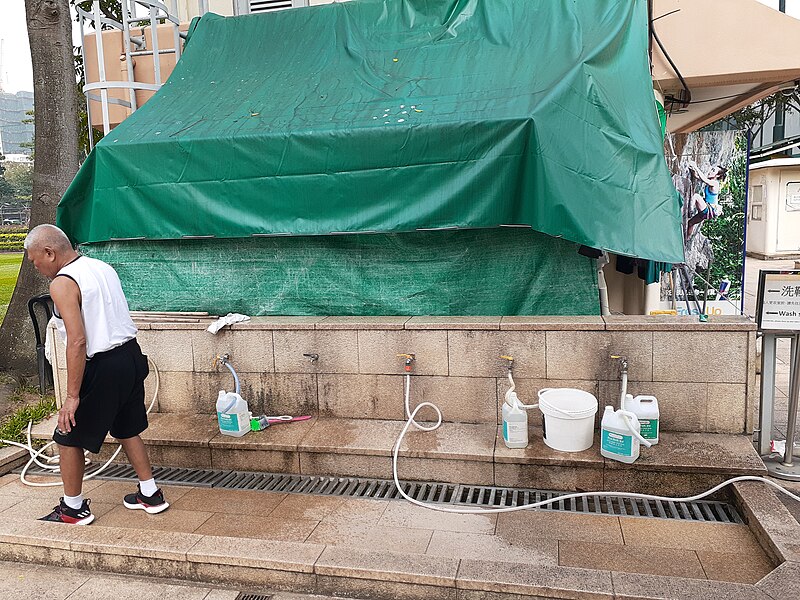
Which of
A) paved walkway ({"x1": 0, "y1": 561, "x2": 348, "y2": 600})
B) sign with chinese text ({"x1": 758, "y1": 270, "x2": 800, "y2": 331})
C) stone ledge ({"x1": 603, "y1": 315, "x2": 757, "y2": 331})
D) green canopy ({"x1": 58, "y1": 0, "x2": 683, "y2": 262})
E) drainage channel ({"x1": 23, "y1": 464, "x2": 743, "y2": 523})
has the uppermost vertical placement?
green canopy ({"x1": 58, "y1": 0, "x2": 683, "y2": 262})

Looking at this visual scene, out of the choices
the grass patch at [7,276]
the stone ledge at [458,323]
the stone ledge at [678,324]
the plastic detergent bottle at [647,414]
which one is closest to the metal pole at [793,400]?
the stone ledge at [678,324]

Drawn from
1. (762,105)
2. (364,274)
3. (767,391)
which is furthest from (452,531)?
(762,105)

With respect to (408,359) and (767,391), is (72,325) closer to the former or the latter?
(408,359)

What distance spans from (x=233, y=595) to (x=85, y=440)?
1.50m

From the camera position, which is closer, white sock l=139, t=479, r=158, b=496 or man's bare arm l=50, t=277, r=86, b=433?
man's bare arm l=50, t=277, r=86, b=433

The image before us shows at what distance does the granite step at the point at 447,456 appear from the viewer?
171 inches

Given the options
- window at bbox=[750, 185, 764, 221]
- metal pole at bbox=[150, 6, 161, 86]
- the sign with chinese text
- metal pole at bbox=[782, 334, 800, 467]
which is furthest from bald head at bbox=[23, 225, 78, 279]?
window at bbox=[750, 185, 764, 221]

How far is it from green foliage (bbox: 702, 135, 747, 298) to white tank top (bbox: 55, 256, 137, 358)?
747cm

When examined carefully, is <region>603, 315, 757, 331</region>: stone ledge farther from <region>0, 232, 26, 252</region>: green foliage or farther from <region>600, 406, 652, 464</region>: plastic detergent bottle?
<region>0, 232, 26, 252</region>: green foliage

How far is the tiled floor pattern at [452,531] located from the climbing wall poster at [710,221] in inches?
184

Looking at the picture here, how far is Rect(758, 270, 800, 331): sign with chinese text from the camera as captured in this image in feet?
15.0

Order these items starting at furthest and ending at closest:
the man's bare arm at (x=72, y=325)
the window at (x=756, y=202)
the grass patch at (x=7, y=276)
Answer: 1. the window at (x=756, y=202)
2. the grass patch at (x=7, y=276)
3. the man's bare arm at (x=72, y=325)

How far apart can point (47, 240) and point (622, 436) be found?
4140mm

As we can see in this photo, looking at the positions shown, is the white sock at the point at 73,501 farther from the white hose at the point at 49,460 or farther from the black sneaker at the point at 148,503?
the white hose at the point at 49,460
